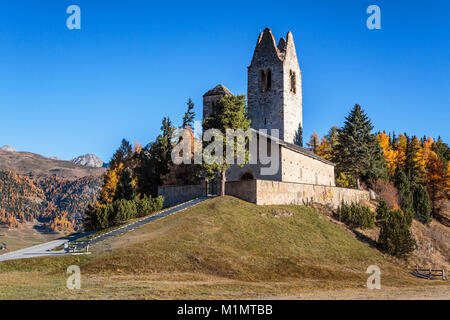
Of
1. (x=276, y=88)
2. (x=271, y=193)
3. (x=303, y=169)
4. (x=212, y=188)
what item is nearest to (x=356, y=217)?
(x=303, y=169)

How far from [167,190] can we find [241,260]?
58.0ft

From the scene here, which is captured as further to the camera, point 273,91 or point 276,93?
point 273,91

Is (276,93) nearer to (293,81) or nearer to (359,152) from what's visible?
(293,81)

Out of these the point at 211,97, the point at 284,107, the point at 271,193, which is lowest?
the point at 271,193

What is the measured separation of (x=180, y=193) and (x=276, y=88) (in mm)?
22557

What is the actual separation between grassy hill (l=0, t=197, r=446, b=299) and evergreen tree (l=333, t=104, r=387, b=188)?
2299 centimetres

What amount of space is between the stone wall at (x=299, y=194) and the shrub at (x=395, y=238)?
22.8ft

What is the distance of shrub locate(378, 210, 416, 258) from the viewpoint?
30.4 m

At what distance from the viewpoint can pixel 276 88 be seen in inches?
2000

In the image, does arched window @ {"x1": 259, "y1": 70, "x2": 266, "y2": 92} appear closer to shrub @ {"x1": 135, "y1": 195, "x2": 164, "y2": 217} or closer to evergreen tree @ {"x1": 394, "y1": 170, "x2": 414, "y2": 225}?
evergreen tree @ {"x1": 394, "y1": 170, "x2": 414, "y2": 225}

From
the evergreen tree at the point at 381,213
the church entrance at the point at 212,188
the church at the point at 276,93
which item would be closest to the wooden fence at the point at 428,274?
the evergreen tree at the point at 381,213
